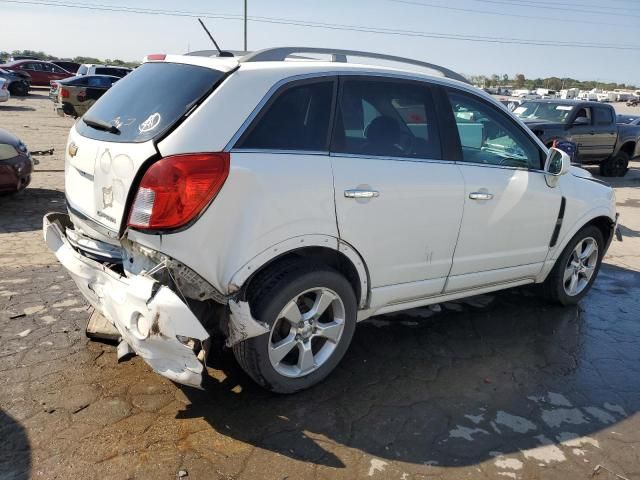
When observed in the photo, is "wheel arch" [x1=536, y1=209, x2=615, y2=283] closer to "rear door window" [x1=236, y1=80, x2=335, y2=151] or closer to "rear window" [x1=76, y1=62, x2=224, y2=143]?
"rear door window" [x1=236, y1=80, x2=335, y2=151]

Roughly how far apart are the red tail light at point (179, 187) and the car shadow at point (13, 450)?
121cm

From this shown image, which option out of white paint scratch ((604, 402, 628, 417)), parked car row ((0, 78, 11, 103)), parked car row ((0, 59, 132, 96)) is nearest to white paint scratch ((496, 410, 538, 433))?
white paint scratch ((604, 402, 628, 417))

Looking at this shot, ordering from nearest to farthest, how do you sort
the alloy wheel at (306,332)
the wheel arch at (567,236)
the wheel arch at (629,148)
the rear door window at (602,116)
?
the alloy wheel at (306,332) < the wheel arch at (567,236) < the rear door window at (602,116) < the wheel arch at (629,148)

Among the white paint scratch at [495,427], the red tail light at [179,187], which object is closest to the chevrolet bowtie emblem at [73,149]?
the red tail light at [179,187]

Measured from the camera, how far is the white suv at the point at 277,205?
2.67 m

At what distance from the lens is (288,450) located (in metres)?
2.74

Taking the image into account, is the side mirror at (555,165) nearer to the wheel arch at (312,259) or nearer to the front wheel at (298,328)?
the wheel arch at (312,259)

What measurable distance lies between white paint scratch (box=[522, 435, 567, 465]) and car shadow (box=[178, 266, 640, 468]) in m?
0.03

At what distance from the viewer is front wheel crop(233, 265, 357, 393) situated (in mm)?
2911

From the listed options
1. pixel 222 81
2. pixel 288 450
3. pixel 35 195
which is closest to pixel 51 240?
pixel 222 81

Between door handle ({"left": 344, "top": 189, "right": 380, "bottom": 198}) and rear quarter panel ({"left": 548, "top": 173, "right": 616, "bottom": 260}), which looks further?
rear quarter panel ({"left": 548, "top": 173, "right": 616, "bottom": 260})

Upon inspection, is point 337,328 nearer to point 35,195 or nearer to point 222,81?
point 222,81

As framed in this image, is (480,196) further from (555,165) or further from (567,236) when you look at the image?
(567,236)

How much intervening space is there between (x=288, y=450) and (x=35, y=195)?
21.2ft
